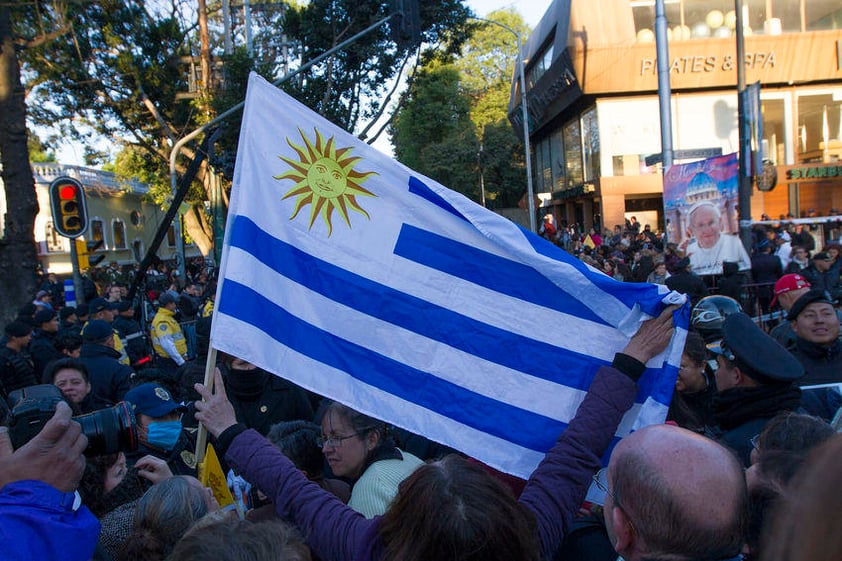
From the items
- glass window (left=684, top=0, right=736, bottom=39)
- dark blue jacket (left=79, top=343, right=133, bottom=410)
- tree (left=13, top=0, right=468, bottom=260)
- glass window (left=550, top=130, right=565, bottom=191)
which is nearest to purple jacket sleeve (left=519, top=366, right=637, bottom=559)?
dark blue jacket (left=79, top=343, right=133, bottom=410)

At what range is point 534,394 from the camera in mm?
2811

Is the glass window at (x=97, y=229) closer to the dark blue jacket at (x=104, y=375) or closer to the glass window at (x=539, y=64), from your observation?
the glass window at (x=539, y=64)

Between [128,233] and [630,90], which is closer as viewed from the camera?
[630,90]

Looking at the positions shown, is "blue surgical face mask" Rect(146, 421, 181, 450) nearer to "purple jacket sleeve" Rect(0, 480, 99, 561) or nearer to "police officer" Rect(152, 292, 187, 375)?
"purple jacket sleeve" Rect(0, 480, 99, 561)

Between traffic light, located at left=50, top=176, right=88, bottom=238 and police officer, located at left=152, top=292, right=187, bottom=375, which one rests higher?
traffic light, located at left=50, top=176, right=88, bottom=238

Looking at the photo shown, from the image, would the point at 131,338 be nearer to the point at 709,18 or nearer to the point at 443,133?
the point at 709,18

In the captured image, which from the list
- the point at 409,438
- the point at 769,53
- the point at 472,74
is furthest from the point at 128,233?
the point at 409,438

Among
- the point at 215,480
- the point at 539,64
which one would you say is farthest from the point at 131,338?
the point at 539,64

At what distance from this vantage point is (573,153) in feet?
117

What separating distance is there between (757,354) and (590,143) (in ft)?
102

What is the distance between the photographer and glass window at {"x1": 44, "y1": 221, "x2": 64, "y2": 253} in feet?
106

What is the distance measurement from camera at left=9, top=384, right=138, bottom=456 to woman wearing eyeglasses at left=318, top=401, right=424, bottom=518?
850 mm

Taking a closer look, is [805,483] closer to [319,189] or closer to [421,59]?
[319,189]

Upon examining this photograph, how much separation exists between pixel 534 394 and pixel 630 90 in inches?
1176
